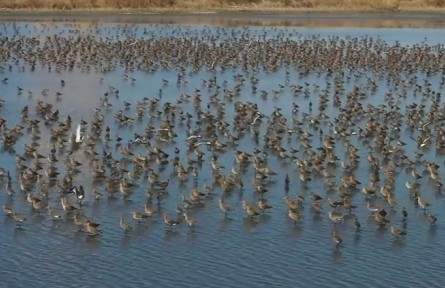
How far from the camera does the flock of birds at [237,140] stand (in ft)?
71.4

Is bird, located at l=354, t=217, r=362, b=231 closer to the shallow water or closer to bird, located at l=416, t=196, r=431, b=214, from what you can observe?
the shallow water

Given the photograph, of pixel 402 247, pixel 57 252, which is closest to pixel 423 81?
pixel 402 247

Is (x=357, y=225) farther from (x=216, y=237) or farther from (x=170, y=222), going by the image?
(x=170, y=222)

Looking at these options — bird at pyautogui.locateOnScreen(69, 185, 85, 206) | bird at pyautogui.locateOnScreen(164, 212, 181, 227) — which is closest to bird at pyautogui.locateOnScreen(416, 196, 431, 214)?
bird at pyautogui.locateOnScreen(164, 212, 181, 227)

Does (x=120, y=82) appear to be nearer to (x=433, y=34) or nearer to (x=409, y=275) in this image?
(x=409, y=275)

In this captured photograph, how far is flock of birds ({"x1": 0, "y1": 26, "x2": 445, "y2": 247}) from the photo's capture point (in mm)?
21766

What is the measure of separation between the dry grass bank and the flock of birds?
107ft

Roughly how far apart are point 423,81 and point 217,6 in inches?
1734

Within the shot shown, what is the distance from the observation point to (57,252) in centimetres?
1864

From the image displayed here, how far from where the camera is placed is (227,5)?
81.9 m

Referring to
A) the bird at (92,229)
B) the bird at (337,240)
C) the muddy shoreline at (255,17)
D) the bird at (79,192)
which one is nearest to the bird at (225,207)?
the bird at (337,240)

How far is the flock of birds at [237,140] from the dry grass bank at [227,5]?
32564 mm

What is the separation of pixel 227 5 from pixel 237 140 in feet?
181

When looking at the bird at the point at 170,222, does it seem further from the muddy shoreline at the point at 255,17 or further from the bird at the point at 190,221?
the muddy shoreline at the point at 255,17
